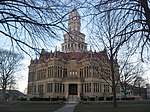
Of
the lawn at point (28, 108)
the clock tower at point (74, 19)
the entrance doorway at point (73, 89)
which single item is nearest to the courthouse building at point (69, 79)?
the entrance doorway at point (73, 89)

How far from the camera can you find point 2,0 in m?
9.57

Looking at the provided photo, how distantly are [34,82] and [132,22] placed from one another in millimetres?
55114

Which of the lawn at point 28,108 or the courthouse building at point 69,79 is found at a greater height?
the courthouse building at point 69,79

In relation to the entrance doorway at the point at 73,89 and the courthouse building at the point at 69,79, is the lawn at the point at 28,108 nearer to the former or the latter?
the courthouse building at the point at 69,79

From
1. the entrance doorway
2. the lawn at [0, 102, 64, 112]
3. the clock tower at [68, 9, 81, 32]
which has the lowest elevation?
the lawn at [0, 102, 64, 112]

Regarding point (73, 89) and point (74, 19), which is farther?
point (73, 89)

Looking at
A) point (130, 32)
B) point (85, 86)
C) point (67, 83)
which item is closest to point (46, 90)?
point (67, 83)

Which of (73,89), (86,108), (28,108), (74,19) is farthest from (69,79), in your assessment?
(74,19)

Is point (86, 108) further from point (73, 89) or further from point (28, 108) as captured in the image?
point (73, 89)

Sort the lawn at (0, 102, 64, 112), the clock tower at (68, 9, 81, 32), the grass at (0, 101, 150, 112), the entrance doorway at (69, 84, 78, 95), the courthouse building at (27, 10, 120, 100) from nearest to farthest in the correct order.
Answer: the clock tower at (68, 9, 81, 32), the grass at (0, 101, 150, 112), the lawn at (0, 102, 64, 112), the courthouse building at (27, 10, 120, 100), the entrance doorway at (69, 84, 78, 95)

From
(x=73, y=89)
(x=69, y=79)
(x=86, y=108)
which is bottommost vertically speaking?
(x=86, y=108)

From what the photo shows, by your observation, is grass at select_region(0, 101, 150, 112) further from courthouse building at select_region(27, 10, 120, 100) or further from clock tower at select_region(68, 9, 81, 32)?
courthouse building at select_region(27, 10, 120, 100)

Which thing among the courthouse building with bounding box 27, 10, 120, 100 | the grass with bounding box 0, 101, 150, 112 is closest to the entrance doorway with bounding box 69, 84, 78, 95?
the courthouse building with bounding box 27, 10, 120, 100

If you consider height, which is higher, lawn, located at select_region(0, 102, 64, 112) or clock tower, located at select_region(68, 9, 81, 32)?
clock tower, located at select_region(68, 9, 81, 32)
